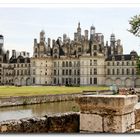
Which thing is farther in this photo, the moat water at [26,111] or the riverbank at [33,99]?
the riverbank at [33,99]

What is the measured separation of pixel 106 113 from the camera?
4320mm

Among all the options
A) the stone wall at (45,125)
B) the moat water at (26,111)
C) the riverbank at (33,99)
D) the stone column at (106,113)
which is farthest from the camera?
the riverbank at (33,99)

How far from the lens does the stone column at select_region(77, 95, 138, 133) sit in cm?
424

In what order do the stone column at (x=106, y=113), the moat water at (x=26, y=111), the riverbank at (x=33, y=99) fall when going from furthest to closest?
the riverbank at (x=33, y=99) → the moat water at (x=26, y=111) → the stone column at (x=106, y=113)

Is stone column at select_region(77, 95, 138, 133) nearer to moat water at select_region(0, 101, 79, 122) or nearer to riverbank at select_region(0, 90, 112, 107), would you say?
moat water at select_region(0, 101, 79, 122)

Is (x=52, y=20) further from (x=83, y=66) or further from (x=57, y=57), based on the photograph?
(x=57, y=57)

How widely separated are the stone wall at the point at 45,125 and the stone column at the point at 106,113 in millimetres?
659

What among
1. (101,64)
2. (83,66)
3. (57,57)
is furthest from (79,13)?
(57,57)

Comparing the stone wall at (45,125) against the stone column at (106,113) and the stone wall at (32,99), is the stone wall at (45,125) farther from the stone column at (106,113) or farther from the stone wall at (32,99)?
the stone wall at (32,99)

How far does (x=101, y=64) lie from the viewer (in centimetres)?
5125

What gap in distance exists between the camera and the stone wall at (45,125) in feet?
16.2

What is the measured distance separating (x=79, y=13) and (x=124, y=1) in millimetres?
799

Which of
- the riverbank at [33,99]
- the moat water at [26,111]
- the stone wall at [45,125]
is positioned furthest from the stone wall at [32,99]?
the stone wall at [45,125]

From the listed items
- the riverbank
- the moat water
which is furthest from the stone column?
the riverbank
